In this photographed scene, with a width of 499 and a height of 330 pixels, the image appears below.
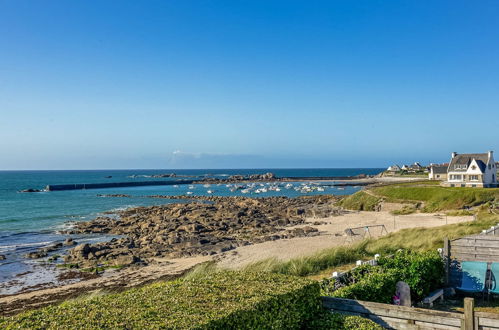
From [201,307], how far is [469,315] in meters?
4.25

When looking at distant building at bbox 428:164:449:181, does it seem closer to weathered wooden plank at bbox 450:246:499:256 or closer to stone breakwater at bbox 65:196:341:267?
stone breakwater at bbox 65:196:341:267

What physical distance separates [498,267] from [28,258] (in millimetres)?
27205

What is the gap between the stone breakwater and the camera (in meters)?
26.9

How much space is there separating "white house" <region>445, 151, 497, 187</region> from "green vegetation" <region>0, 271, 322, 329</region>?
52.1 m

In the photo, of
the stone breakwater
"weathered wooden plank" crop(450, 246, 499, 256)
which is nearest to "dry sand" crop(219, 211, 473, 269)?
the stone breakwater

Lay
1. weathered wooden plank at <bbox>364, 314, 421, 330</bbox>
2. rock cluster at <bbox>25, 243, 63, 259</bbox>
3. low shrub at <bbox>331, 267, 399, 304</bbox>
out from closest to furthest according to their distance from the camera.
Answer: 1. weathered wooden plank at <bbox>364, 314, 421, 330</bbox>
2. low shrub at <bbox>331, 267, 399, 304</bbox>
3. rock cluster at <bbox>25, 243, 63, 259</bbox>

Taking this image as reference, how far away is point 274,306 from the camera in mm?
6305

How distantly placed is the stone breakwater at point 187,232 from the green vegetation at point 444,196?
8.02m

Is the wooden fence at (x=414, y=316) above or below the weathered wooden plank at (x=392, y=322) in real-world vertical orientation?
above

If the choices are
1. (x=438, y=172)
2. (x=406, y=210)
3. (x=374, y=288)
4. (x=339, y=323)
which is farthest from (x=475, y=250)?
(x=438, y=172)

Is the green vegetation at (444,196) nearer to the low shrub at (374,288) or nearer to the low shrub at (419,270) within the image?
the low shrub at (419,270)

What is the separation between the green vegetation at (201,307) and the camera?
16.9 feet

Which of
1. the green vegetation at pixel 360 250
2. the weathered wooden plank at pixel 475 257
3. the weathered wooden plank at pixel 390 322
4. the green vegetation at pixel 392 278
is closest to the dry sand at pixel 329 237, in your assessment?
the green vegetation at pixel 360 250

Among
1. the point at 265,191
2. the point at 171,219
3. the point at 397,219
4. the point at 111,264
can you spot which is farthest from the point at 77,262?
the point at 265,191
